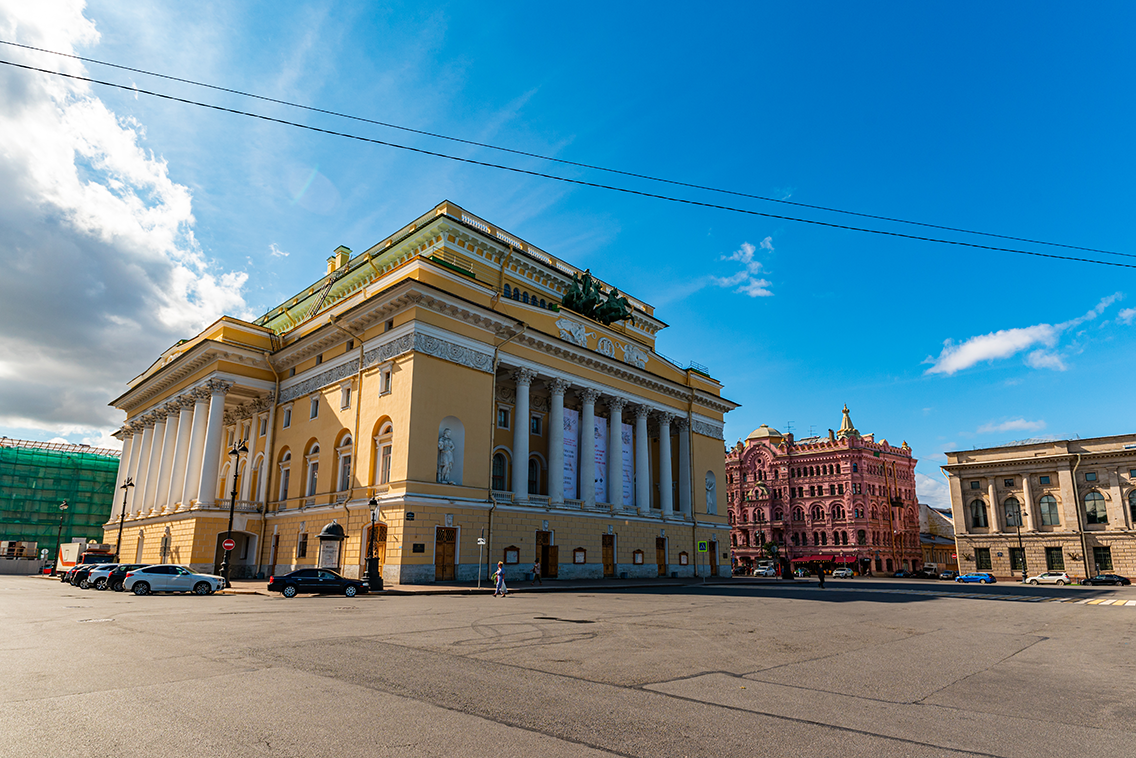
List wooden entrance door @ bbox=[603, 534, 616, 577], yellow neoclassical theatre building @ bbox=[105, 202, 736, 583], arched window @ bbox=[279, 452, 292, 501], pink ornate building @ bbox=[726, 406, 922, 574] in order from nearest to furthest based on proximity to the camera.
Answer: yellow neoclassical theatre building @ bbox=[105, 202, 736, 583]
arched window @ bbox=[279, 452, 292, 501]
wooden entrance door @ bbox=[603, 534, 616, 577]
pink ornate building @ bbox=[726, 406, 922, 574]

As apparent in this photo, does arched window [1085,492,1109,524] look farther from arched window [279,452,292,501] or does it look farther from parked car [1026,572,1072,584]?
arched window [279,452,292,501]

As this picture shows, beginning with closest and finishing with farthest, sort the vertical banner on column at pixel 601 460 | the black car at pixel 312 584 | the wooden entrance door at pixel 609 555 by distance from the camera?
the black car at pixel 312 584 → the wooden entrance door at pixel 609 555 → the vertical banner on column at pixel 601 460

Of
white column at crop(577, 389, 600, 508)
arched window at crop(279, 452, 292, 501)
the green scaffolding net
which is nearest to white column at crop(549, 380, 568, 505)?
white column at crop(577, 389, 600, 508)

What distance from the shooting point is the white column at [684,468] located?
49.8m

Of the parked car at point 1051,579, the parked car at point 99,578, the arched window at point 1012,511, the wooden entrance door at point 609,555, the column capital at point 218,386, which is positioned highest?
the column capital at point 218,386

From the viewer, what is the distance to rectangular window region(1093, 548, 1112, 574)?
201 ft

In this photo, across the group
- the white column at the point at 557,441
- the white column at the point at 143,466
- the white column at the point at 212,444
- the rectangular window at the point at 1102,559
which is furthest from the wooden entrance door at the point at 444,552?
the rectangular window at the point at 1102,559

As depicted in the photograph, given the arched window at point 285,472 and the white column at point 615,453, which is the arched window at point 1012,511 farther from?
the arched window at point 285,472

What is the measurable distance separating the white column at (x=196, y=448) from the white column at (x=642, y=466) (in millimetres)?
27669

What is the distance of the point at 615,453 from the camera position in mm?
43312

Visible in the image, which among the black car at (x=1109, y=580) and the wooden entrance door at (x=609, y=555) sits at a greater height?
the wooden entrance door at (x=609, y=555)

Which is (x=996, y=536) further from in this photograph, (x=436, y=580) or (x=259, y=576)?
(x=259, y=576)

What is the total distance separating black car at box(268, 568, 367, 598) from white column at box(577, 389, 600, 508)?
17648mm

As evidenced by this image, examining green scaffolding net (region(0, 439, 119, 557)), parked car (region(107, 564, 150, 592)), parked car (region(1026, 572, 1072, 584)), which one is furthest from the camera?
green scaffolding net (region(0, 439, 119, 557))
